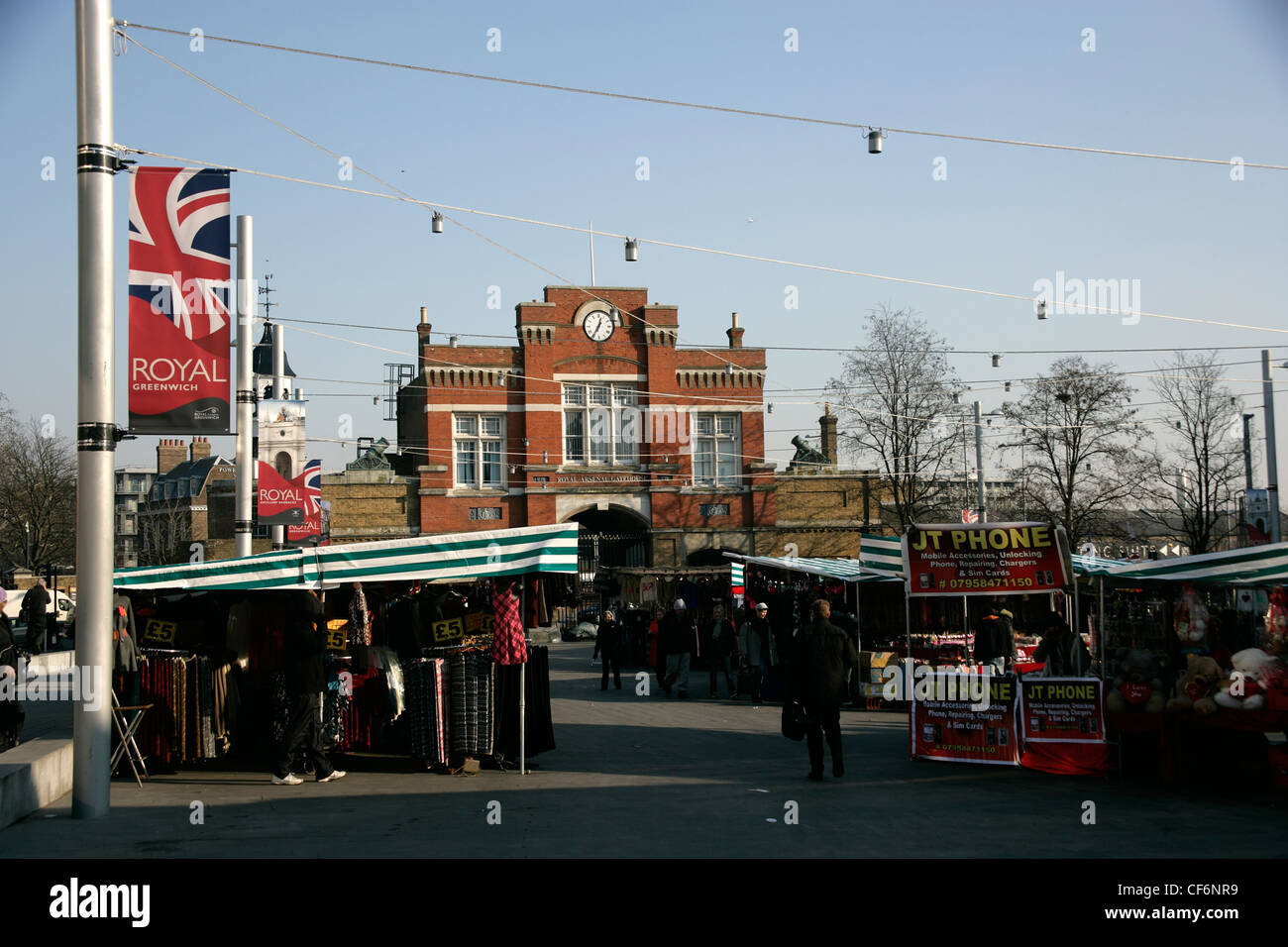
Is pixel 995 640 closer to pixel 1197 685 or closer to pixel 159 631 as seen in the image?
pixel 1197 685

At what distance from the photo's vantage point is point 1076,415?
131 feet

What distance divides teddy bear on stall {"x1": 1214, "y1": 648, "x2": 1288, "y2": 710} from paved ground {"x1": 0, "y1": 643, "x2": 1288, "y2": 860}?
0.91 meters

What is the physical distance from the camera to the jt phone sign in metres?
14.3

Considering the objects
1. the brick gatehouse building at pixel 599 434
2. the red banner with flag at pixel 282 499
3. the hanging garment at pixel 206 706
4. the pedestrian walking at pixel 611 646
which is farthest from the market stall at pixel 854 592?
the brick gatehouse building at pixel 599 434

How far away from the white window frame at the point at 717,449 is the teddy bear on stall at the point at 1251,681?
38157mm

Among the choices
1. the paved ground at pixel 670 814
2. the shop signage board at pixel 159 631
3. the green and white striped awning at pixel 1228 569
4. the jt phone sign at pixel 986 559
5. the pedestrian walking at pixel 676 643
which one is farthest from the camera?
the pedestrian walking at pixel 676 643

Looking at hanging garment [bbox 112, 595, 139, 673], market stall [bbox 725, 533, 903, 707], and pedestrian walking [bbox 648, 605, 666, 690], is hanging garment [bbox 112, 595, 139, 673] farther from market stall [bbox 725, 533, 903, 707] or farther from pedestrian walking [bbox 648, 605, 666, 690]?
pedestrian walking [bbox 648, 605, 666, 690]

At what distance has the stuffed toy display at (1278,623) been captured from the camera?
12.3 metres

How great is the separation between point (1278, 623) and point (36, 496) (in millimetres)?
47323

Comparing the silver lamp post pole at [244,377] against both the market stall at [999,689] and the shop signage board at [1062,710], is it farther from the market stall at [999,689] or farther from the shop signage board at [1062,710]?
the shop signage board at [1062,710]

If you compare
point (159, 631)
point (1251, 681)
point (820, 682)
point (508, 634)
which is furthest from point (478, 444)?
point (1251, 681)

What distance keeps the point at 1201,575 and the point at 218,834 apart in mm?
10109
